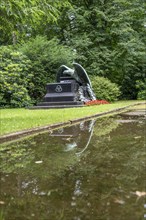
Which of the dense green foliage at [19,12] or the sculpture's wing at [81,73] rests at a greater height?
the dense green foliage at [19,12]

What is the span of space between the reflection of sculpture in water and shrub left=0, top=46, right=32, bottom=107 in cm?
242

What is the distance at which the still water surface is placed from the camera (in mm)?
3299

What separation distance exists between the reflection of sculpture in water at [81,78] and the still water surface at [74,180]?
16.5 meters

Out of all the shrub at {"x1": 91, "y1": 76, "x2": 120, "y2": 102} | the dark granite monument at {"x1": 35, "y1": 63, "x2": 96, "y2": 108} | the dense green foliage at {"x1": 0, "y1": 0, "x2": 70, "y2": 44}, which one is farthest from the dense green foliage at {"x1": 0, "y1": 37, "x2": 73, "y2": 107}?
the dense green foliage at {"x1": 0, "y1": 0, "x2": 70, "y2": 44}

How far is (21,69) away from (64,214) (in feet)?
65.8

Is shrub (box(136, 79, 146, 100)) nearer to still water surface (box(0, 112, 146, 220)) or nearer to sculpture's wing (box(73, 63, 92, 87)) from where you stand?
sculpture's wing (box(73, 63, 92, 87))

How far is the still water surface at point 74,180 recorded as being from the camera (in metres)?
3.30

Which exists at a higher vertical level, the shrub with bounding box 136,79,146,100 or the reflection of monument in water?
the reflection of monument in water

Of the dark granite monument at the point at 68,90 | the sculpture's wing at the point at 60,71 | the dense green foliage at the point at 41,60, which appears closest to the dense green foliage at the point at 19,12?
the dark granite monument at the point at 68,90

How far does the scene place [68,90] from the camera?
22.7m

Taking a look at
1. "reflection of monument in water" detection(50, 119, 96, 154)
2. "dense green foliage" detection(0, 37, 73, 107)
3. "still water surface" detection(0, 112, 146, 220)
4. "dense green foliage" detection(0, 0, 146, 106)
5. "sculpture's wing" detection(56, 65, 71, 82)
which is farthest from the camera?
"dense green foliage" detection(0, 0, 146, 106)

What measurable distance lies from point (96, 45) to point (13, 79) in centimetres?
1215

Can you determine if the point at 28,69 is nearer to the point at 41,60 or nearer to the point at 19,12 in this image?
the point at 41,60

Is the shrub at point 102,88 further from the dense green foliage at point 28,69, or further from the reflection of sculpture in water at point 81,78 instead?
the dense green foliage at point 28,69
